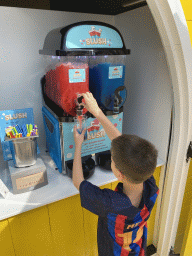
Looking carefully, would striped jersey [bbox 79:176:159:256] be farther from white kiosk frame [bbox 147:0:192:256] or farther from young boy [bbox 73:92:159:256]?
white kiosk frame [bbox 147:0:192:256]

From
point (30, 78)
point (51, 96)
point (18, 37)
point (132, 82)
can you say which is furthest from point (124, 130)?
point (18, 37)

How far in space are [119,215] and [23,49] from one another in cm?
112

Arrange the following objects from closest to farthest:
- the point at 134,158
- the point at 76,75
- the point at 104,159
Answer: the point at 134,158 → the point at 76,75 → the point at 104,159

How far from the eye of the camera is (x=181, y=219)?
4.46ft

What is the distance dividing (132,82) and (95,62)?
368mm

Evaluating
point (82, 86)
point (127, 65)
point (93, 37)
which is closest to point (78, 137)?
point (82, 86)

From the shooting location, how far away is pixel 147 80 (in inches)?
49.1

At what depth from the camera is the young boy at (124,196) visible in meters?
0.76

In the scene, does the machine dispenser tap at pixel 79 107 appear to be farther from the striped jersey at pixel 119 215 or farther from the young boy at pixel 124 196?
the striped jersey at pixel 119 215

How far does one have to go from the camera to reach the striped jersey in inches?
31.4

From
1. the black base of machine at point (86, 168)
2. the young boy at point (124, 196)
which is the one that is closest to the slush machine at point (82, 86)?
the black base of machine at point (86, 168)

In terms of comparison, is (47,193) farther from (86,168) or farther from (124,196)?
(124,196)

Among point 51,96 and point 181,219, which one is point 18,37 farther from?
point 181,219

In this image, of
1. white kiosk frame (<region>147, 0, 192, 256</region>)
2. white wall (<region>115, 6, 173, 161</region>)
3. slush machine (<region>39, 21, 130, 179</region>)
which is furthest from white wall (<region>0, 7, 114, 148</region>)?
white kiosk frame (<region>147, 0, 192, 256</region>)
